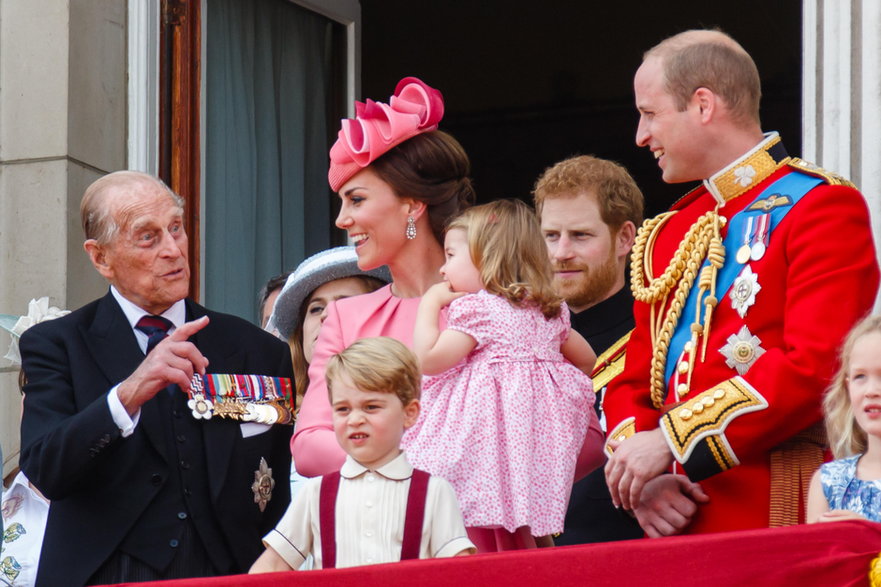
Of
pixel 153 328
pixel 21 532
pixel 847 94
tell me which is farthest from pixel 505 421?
pixel 21 532

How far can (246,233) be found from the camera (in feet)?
21.2

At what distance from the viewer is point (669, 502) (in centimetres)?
353

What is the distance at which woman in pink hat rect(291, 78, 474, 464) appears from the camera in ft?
13.3

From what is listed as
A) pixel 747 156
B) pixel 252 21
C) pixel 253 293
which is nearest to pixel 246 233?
pixel 253 293

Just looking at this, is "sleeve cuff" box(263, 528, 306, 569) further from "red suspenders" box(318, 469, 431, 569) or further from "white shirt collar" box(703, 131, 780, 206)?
"white shirt collar" box(703, 131, 780, 206)

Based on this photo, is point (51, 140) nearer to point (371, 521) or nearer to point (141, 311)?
point (141, 311)

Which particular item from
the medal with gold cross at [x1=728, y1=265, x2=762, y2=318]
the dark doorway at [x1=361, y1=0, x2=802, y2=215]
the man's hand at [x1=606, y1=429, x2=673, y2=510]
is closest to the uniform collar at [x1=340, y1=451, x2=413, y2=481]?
the man's hand at [x1=606, y1=429, x2=673, y2=510]

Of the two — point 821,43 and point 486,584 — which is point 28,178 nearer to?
point 821,43

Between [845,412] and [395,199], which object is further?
[395,199]

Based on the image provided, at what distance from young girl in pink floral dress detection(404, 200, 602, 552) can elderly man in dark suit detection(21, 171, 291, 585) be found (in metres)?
0.48

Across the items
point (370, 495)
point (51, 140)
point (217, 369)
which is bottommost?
point (370, 495)

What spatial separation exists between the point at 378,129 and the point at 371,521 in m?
1.18

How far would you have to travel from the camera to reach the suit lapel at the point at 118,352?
3.86 m

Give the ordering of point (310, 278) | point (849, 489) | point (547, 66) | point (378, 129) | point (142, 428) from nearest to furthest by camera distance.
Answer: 1. point (849, 489)
2. point (142, 428)
3. point (378, 129)
4. point (310, 278)
5. point (547, 66)
